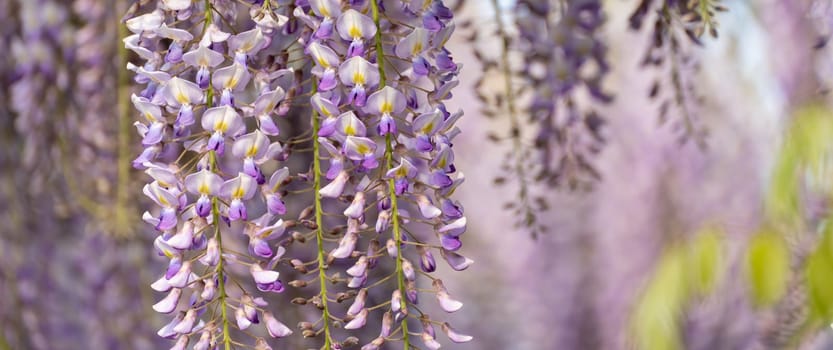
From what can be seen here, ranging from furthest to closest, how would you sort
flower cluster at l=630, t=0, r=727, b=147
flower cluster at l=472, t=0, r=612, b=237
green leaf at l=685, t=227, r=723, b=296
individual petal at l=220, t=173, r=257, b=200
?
green leaf at l=685, t=227, r=723, b=296 < flower cluster at l=472, t=0, r=612, b=237 < flower cluster at l=630, t=0, r=727, b=147 < individual petal at l=220, t=173, r=257, b=200

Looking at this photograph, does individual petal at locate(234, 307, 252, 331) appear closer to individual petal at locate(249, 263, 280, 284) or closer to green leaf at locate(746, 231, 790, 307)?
individual petal at locate(249, 263, 280, 284)

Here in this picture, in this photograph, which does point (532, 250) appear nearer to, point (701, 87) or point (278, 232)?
point (701, 87)

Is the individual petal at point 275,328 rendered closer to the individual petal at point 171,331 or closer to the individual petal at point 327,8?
the individual petal at point 171,331

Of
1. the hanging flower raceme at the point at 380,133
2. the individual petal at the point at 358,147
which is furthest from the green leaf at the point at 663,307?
the individual petal at the point at 358,147

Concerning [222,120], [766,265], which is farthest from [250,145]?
[766,265]

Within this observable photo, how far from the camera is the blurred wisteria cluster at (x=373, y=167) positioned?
2.13ft

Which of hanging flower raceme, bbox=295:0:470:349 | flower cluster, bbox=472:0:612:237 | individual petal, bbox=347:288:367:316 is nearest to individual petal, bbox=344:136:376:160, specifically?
hanging flower raceme, bbox=295:0:470:349

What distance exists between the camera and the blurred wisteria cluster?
650 mm

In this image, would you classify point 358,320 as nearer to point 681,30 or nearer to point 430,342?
point 430,342

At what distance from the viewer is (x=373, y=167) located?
0.65 metres

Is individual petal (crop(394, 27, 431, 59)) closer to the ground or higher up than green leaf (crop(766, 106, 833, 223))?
higher up

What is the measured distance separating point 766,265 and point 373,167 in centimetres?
100

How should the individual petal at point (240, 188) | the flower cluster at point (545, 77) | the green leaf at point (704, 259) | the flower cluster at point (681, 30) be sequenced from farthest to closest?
the green leaf at point (704, 259)
the flower cluster at point (545, 77)
the flower cluster at point (681, 30)
the individual petal at point (240, 188)

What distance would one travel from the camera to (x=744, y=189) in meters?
4.14
